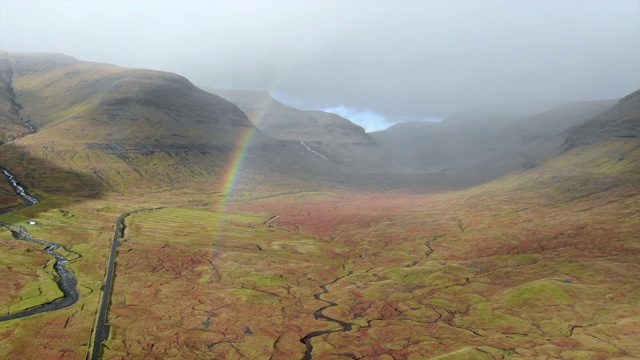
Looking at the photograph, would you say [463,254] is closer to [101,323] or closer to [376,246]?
[376,246]

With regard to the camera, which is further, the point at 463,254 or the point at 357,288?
the point at 463,254

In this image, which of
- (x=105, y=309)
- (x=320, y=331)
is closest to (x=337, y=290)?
(x=320, y=331)

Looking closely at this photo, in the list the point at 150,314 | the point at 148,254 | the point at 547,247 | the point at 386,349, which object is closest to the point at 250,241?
the point at 148,254

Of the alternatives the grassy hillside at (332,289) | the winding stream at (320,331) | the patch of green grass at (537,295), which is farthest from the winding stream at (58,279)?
the patch of green grass at (537,295)

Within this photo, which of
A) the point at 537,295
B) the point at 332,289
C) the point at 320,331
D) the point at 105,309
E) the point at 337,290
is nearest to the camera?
the point at 320,331

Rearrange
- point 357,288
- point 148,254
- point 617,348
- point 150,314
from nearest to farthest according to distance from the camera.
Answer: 1. point 617,348
2. point 150,314
3. point 357,288
4. point 148,254

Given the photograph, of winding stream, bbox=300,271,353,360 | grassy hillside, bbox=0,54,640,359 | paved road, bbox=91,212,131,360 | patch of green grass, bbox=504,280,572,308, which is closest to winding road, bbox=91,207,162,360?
paved road, bbox=91,212,131,360

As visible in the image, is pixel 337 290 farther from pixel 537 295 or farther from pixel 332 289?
pixel 537 295

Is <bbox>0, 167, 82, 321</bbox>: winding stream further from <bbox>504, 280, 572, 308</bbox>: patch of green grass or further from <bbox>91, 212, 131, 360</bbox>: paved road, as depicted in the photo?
<bbox>504, 280, 572, 308</bbox>: patch of green grass
